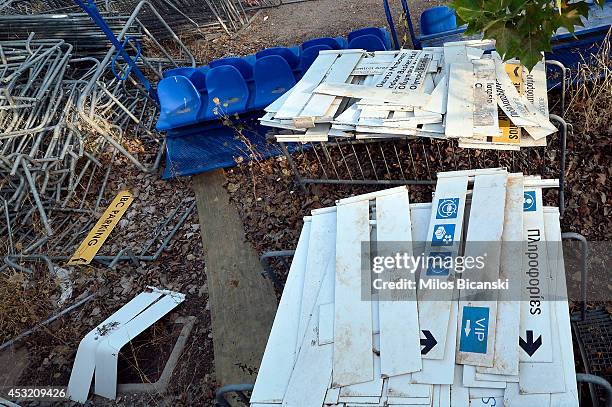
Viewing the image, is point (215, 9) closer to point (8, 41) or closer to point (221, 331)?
point (8, 41)

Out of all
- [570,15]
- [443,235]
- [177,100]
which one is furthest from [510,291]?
[177,100]

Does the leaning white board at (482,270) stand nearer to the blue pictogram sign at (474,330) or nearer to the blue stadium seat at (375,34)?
the blue pictogram sign at (474,330)

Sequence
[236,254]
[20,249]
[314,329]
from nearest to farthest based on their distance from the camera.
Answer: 1. [314,329]
2. [236,254]
3. [20,249]

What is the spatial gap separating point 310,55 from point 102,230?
322 cm

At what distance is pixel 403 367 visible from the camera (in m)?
2.49

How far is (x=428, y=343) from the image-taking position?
254 centimetres

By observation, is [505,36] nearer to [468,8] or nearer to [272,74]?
[468,8]

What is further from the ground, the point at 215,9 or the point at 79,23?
the point at 79,23

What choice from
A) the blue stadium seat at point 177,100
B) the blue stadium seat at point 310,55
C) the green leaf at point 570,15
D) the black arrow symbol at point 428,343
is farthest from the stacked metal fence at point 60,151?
the green leaf at point 570,15

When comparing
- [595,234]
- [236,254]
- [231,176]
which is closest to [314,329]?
[236,254]

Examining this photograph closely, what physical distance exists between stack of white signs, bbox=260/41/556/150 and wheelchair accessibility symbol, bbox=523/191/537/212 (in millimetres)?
632

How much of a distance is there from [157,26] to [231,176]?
13.4 ft

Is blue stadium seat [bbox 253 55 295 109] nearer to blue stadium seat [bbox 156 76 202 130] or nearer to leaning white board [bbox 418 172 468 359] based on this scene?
blue stadium seat [bbox 156 76 202 130]

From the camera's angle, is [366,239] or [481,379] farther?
[366,239]
